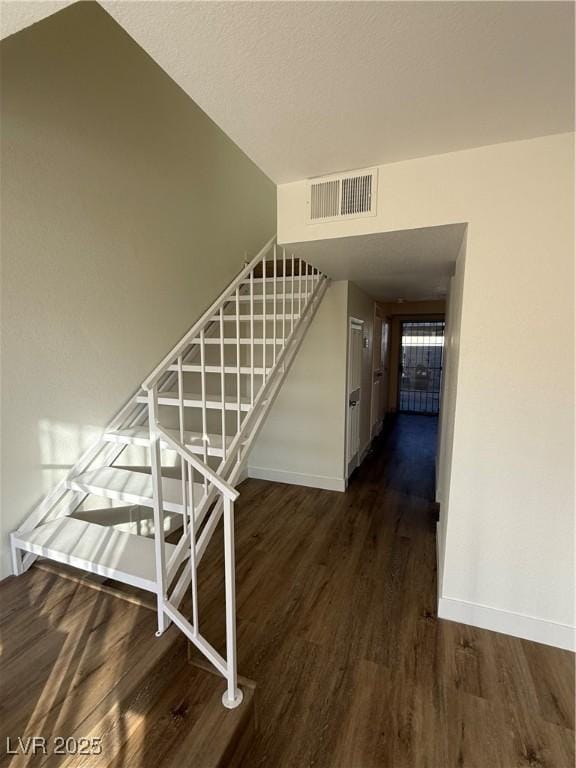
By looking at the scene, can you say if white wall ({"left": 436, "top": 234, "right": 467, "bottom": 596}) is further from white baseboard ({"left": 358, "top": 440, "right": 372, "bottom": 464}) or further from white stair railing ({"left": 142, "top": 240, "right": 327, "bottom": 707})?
white baseboard ({"left": 358, "top": 440, "right": 372, "bottom": 464})

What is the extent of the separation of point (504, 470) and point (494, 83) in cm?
163

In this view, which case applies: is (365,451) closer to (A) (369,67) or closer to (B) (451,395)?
(B) (451,395)

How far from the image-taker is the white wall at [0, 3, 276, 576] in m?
1.76

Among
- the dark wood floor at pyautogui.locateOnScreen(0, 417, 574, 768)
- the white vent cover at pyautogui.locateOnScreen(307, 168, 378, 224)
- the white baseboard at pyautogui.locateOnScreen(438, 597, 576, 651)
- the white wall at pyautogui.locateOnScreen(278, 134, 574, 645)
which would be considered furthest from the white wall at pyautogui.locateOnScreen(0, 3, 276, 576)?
the white baseboard at pyautogui.locateOnScreen(438, 597, 576, 651)

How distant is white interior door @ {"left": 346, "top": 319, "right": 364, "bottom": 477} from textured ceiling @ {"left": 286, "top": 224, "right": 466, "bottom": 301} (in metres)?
0.56

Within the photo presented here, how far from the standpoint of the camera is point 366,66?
1.15m

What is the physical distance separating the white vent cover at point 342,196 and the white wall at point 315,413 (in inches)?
57.1

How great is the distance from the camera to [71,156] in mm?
1967

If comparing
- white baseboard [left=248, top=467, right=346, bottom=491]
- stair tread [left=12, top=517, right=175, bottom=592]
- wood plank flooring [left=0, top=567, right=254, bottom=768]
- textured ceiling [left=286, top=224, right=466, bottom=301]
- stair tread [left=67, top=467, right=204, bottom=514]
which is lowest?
white baseboard [left=248, top=467, right=346, bottom=491]

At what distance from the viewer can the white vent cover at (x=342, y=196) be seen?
1.86 m

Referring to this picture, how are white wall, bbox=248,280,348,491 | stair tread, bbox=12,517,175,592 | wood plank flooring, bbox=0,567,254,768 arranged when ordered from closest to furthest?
wood plank flooring, bbox=0,567,254,768, stair tread, bbox=12,517,175,592, white wall, bbox=248,280,348,491

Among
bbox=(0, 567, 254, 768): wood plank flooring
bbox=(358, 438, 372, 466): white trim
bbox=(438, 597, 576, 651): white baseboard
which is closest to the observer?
bbox=(0, 567, 254, 768): wood plank flooring

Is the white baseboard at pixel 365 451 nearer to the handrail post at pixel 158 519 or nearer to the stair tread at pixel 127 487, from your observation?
the stair tread at pixel 127 487

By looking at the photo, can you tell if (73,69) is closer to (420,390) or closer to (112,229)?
(112,229)
